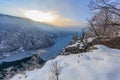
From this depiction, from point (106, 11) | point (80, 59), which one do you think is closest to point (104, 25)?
point (106, 11)

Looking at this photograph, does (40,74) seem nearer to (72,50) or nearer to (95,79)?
(95,79)

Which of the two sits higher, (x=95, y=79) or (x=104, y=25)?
(x=104, y=25)

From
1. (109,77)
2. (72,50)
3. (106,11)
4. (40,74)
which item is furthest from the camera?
(106,11)

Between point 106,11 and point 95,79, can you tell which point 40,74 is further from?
point 106,11

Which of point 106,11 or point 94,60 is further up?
point 106,11

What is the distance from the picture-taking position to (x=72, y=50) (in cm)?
1569

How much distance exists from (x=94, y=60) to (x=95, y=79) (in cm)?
169

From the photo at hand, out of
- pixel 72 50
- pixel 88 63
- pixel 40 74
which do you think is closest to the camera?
pixel 88 63

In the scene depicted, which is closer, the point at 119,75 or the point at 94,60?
the point at 119,75

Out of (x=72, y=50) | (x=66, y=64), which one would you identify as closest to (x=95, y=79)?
(x=66, y=64)

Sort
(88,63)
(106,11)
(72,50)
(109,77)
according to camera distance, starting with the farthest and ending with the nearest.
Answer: (106,11) → (72,50) → (88,63) → (109,77)

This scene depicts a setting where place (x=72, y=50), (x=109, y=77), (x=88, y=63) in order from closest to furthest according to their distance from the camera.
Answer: (x=109, y=77) < (x=88, y=63) < (x=72, y=50)

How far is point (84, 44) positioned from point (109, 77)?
23.8 feet

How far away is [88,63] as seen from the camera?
33.2 ft
